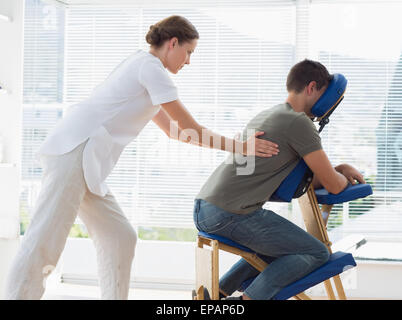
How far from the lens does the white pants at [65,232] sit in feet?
5.67

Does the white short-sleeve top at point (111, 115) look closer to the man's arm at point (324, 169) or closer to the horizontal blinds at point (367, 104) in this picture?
the man's arm at point (324, 169)

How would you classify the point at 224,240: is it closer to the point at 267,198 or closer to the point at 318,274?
the point at 267,198

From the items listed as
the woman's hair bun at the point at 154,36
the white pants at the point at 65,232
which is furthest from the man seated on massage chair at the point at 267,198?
the woman's hair bun at the point at 154,36

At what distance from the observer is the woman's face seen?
6.43 ft

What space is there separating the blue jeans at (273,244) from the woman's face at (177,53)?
0.57 metres

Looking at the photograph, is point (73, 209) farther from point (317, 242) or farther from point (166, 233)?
point (166, 233)

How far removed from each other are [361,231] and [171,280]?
1.27 m

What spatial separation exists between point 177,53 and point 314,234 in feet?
3.05

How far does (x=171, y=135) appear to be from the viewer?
2209 millimetres

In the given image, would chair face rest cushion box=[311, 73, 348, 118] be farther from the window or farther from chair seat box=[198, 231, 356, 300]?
the window

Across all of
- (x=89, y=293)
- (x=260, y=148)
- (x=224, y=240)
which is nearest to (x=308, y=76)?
(x=260, y=148)

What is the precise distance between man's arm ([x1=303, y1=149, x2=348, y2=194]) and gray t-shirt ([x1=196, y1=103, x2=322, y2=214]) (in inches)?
1.0

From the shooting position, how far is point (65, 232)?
1.79 metres

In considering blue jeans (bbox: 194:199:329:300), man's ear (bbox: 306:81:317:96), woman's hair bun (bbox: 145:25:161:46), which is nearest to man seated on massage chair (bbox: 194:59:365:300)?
blue jeans (bbox: 194:199:329:300)
